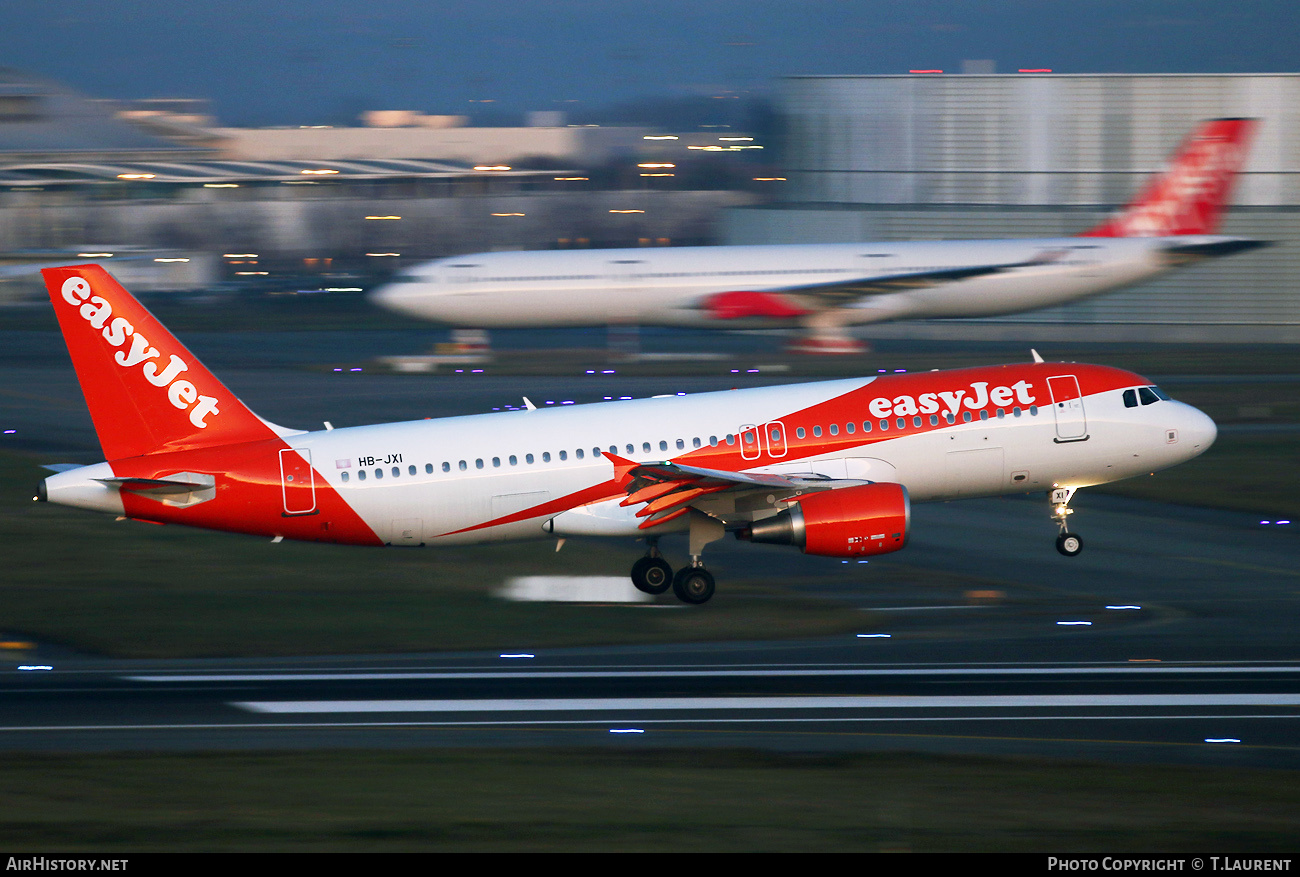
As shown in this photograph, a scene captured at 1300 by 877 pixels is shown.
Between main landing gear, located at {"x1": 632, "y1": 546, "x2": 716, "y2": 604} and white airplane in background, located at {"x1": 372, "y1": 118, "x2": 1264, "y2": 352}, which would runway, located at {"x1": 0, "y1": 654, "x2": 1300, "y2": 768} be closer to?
main landing gear, located at {"x1": 632, "y1": 546, "x2": 716, "y2": 604}

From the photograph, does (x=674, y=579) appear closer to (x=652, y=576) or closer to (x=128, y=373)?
(x=652, y=576)

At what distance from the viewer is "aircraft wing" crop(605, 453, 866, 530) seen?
26.4 m

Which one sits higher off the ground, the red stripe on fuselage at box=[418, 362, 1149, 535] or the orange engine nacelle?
the red stripe on fuselage at box=[418, 362, 1149, 535]

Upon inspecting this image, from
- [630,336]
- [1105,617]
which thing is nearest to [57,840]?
[1105,617]

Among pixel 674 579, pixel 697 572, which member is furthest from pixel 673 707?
pixel 674 579

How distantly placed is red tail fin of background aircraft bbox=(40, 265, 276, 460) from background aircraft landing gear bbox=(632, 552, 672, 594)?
351 inches

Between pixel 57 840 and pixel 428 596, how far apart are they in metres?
13.8

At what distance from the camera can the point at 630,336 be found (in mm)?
79375

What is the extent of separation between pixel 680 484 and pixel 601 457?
2046 millimetres

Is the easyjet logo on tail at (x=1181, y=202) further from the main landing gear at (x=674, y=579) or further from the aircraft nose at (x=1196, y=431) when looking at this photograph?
the main landing gear at (x=674, y=579)

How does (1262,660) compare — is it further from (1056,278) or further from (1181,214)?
(1181,214)

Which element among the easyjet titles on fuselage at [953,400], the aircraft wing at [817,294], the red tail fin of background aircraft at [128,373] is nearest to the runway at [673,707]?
the red tail fin of background aircraft at [128,373]

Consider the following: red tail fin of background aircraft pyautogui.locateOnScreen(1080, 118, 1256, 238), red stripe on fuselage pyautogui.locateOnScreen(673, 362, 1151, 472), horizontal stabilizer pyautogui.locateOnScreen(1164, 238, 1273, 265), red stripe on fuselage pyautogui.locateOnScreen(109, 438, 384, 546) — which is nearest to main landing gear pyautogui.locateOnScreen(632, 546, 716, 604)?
red stripe on fuselage pyautogui.locateOnScreen(673, 362, 1151, 472)

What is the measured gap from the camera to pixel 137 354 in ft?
89.8
